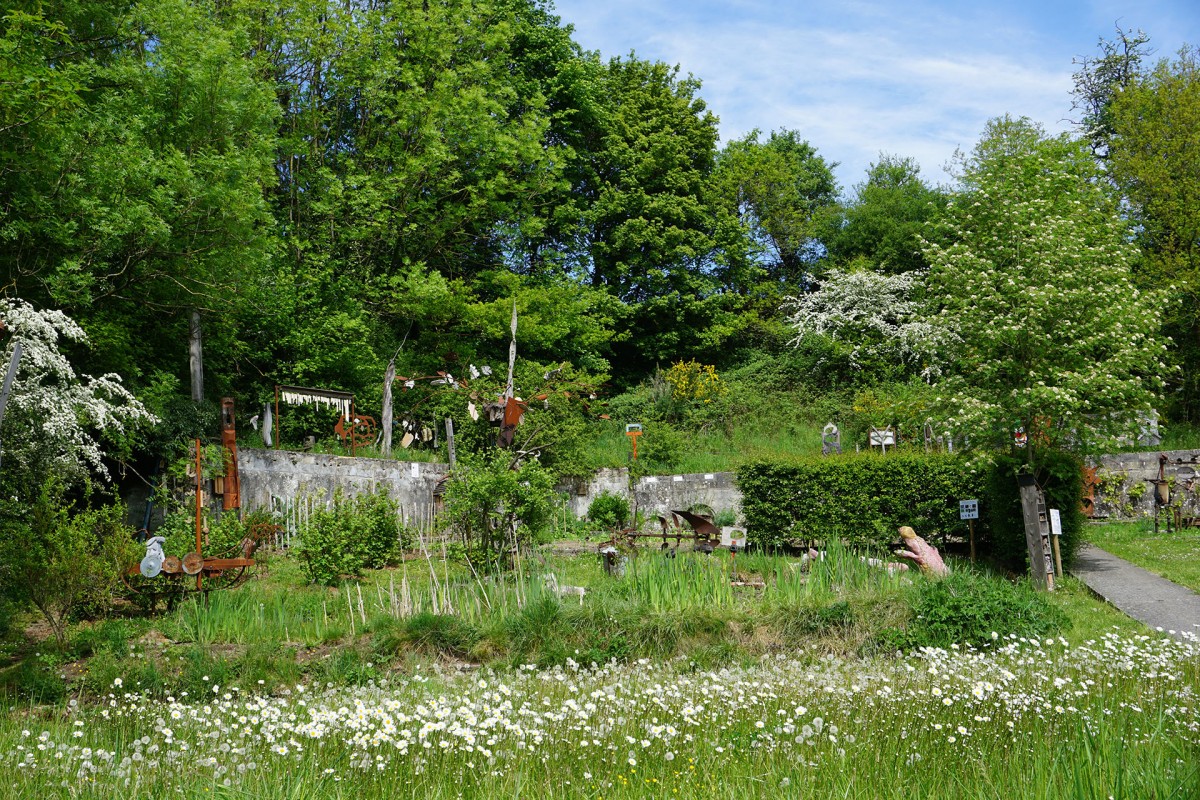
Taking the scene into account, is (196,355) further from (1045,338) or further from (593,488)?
(1045,338)

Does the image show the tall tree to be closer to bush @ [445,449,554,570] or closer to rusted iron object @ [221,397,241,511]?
rusted iron object @ [221,397,241,511]

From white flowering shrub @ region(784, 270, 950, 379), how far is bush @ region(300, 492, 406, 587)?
54.7 feet

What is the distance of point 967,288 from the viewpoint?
13.7 metres

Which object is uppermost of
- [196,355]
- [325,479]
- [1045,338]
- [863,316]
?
[863,316]

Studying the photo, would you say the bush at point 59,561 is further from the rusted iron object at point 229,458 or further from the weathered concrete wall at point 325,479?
the weathered concrete wall at point 325,479

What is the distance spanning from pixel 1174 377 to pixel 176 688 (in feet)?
87.6

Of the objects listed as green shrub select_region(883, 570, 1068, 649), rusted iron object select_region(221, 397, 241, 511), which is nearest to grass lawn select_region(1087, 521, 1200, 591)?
green shrub select_region(883, 570, 1068, 649)

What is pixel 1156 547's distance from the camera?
15336mm

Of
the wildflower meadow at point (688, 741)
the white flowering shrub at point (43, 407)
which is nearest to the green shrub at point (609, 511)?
the white flowering shrub at point (43, 407)

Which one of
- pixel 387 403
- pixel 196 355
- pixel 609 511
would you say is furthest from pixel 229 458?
pixel 609 511

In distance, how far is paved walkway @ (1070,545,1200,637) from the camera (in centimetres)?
976

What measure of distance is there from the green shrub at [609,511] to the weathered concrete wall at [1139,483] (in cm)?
984

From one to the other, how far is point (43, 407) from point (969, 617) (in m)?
10.5

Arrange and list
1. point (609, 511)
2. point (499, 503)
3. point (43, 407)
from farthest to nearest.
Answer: point (609, 511)
point (499, 503)
point (43, 407)
